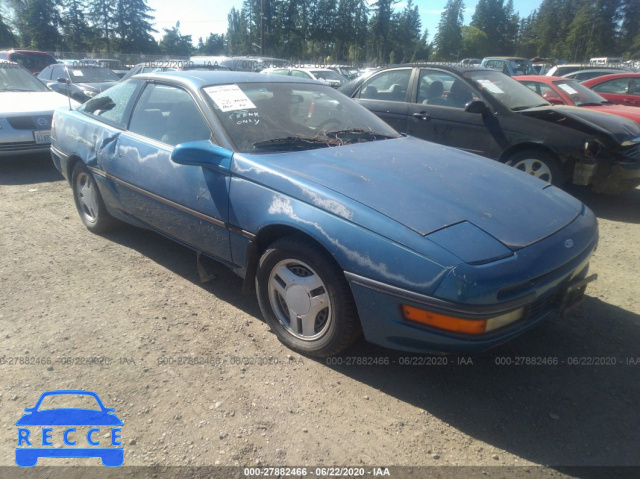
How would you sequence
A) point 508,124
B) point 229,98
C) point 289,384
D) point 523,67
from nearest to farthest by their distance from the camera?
1. point 289,384
2. point 229,98
3. point 508,124
4. point 523,67

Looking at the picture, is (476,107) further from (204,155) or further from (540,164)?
(204,155)

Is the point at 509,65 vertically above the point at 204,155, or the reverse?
the point at 509,65

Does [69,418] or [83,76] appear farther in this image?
[83,76]

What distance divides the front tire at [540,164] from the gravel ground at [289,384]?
1.86m

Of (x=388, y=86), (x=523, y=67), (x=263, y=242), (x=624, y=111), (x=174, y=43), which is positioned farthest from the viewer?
(x=174, y=43)

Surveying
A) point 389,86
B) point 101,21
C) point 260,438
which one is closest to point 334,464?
point 260,438

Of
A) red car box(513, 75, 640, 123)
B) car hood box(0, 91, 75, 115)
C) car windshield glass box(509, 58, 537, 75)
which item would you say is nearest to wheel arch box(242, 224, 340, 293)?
car hood box(0, 91, 75, 115)

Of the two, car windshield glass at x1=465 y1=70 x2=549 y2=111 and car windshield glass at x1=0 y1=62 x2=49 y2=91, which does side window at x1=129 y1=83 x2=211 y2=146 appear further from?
car windshield glass at x1=0 y1=62 x2=49 y2=91

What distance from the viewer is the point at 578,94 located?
776 cm

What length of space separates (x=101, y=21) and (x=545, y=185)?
68262mm

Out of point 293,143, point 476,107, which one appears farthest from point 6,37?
point 293,143

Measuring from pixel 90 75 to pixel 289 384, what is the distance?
13846 millimetres

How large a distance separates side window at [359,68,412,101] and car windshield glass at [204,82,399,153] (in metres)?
2.82

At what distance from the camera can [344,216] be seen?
2.29 m
